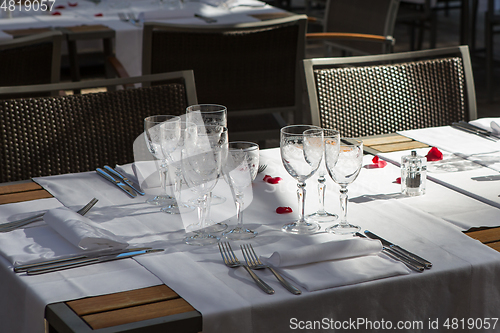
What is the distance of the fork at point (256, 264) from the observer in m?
1.02

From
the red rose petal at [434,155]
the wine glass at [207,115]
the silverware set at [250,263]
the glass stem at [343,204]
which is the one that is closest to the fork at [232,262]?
the silverware set at [250,263]

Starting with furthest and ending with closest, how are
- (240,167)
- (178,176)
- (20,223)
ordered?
(178,176) → (20,223) → (240,167)

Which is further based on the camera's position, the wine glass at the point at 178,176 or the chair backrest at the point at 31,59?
the chair backrest at the point at 31,59

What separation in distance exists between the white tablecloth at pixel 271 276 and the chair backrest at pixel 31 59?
1.27m

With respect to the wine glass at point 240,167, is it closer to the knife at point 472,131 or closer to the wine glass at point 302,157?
the wine glass at point 302,157

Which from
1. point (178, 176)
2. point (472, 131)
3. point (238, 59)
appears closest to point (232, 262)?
point (178, 176)

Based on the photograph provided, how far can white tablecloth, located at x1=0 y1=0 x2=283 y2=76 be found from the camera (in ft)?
11.6

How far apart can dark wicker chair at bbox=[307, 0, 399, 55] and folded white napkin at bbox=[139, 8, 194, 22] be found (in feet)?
2.48

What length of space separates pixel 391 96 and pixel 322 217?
106cm

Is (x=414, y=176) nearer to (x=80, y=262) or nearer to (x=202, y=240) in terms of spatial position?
(x=202, y=240)

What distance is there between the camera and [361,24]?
3.81 m

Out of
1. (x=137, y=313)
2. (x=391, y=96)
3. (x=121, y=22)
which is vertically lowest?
(x=137, y=313)

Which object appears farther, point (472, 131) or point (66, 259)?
point (472, 131)

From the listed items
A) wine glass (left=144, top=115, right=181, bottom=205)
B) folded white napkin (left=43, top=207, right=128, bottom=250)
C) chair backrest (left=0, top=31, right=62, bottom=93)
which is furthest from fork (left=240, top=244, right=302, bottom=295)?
chair backrest (left=0, top=31, right=62, bottom=93)
